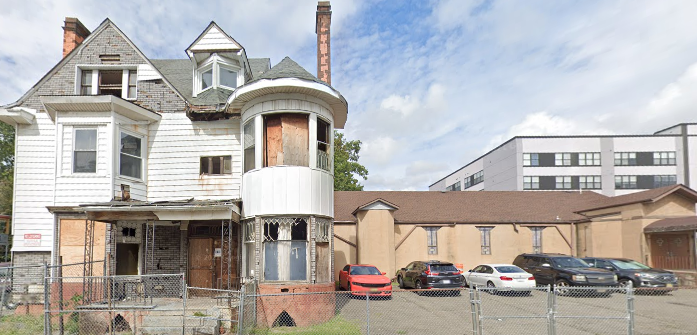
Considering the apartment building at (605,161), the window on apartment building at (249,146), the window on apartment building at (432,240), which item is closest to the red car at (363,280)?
the window on apartment building at (249,146)

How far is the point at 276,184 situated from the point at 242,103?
3.11 m

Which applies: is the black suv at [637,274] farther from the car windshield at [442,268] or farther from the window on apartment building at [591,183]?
the window on apartment building at [591,183]

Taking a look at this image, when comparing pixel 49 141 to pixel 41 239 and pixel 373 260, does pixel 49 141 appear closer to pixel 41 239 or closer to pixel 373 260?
pixel 41 239

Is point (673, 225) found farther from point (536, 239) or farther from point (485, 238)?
point (485, 238)

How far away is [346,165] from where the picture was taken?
40.0 metres

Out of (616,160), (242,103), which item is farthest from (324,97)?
(616,160)

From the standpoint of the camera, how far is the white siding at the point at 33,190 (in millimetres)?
14258

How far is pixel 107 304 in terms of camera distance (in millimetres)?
12008

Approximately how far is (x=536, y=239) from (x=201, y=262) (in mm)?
19224

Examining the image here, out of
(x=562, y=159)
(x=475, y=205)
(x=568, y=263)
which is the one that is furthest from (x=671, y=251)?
(x=562, y=159)

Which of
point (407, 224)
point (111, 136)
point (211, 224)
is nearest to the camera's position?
point (111, 136)

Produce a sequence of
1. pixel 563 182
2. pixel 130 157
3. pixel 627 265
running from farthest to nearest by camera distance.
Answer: pixel 563 182, pixel 627 265, pixel 130 157

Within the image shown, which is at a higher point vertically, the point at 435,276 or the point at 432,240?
the point at 432,240

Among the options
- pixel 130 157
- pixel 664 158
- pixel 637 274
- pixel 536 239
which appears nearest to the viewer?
pixel 130 157
